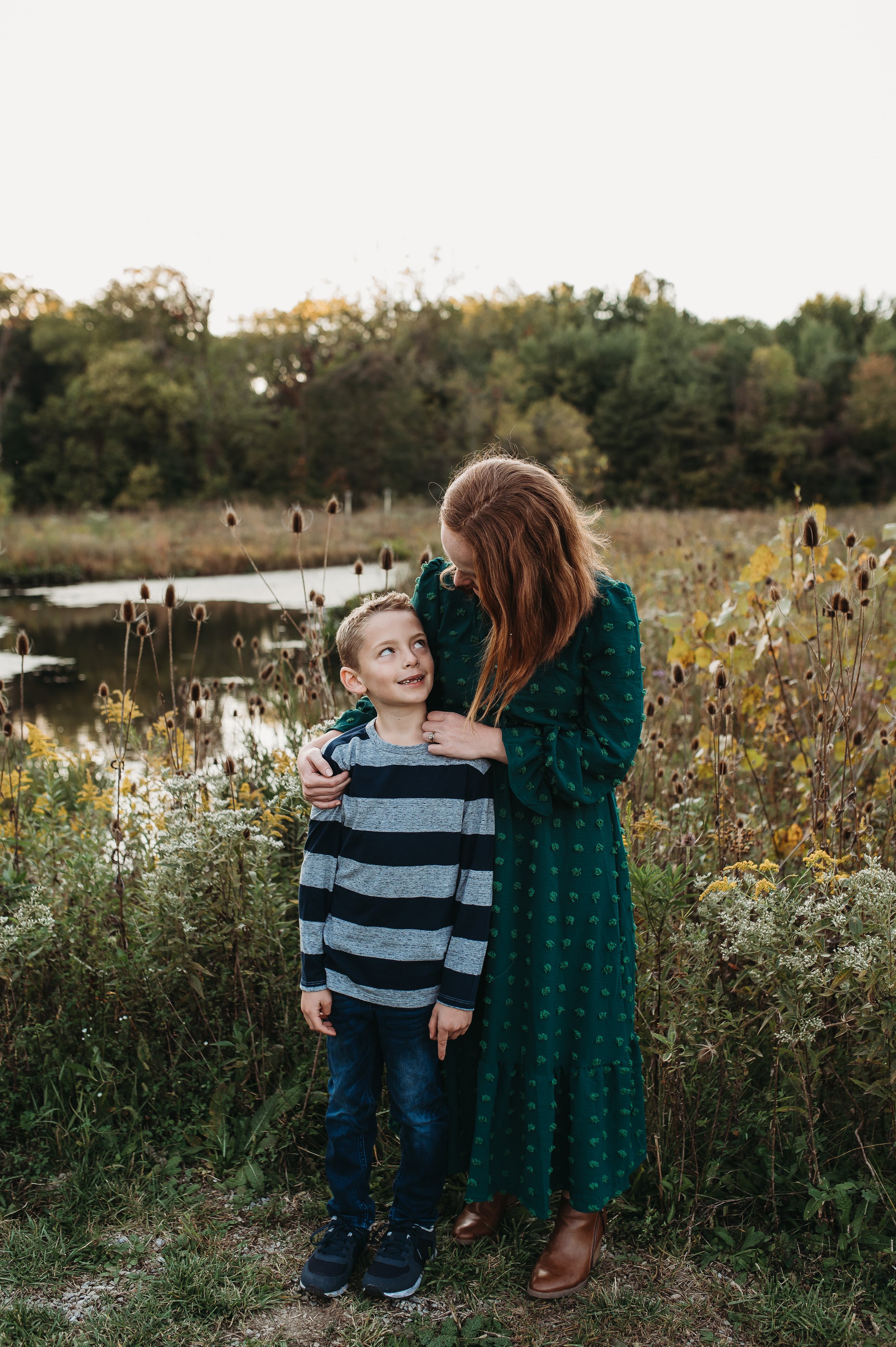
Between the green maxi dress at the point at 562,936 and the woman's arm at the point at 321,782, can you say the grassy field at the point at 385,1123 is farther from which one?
the woman's arm at the point at 321,782

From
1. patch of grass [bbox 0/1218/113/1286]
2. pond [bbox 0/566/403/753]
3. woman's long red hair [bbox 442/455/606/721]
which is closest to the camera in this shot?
woman's long red hair [bbox 442/455/606/721]

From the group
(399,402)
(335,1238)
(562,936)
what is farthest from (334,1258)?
(399,402)

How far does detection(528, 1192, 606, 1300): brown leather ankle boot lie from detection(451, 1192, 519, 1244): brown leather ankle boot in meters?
0.15

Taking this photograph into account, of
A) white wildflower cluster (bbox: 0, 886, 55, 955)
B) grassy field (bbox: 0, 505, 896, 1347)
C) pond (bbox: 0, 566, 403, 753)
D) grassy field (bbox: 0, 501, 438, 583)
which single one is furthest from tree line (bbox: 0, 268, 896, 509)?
white wildflower cluster (bbox: 0, 886, 55, 955)

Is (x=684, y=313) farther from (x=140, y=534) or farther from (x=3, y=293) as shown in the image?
(x=140, y=534)

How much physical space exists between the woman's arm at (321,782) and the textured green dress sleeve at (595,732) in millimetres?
356

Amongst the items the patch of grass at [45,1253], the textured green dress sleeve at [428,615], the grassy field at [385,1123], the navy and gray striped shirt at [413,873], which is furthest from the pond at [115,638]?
the patch of grass at [45,1253]

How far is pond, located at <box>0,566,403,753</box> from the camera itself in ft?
23.5

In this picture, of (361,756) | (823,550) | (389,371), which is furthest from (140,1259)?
(389,371)

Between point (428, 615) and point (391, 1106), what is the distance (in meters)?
1.09

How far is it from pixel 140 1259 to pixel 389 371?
35.0 m

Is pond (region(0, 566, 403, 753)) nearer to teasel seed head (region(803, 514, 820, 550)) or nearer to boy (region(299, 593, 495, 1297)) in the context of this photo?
boy (region(299, 593, 495, 1297))

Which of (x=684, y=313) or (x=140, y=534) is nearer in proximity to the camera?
(x=140, y=534)

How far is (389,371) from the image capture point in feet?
114
